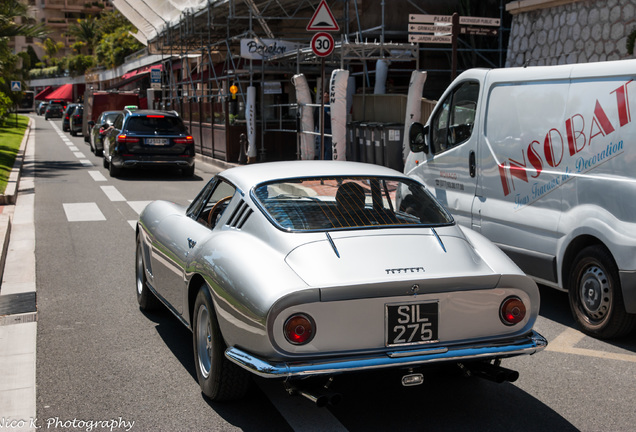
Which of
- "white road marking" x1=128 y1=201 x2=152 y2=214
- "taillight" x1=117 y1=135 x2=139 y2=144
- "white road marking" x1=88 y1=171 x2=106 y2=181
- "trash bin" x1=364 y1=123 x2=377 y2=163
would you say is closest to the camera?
"white road marking" x1=128 y1=201 x2=152 y2=214

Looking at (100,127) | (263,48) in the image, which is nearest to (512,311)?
(263,48)

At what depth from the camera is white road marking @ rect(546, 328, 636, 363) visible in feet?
18.3

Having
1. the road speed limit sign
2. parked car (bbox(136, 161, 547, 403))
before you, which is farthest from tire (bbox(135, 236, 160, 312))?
the road speed limit sign

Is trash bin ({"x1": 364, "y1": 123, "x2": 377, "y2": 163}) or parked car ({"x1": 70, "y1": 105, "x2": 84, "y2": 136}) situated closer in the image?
trash bin ({"x1": 364, "y1": 123, "x2": 377, "y2": 163})

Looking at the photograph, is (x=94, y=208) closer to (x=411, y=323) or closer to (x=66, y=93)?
(x=411, y=323)

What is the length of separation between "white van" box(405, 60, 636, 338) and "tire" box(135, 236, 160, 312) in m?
3.19

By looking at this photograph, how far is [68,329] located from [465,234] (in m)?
3.34

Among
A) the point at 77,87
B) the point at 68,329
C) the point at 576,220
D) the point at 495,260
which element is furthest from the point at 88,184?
the point at 77,87

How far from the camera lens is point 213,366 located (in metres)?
4.41

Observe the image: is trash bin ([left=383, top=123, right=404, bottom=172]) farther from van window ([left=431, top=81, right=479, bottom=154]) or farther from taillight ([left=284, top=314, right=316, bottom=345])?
taillight ([left=284, top=314, right=316, bottom=345])

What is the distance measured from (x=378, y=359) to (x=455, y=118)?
465 centimetres

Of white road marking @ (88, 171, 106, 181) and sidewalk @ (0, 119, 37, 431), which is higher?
sidewalk @ (0, 119, 37, 431)

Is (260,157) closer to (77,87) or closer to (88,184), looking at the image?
(88,184)

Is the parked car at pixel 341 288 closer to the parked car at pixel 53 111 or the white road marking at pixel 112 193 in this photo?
the white road marking at pixel 112 193
